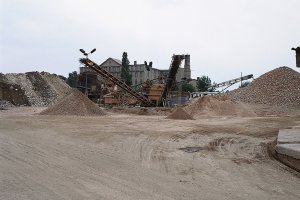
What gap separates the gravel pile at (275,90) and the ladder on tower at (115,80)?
8074mm

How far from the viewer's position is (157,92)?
31.1 meters

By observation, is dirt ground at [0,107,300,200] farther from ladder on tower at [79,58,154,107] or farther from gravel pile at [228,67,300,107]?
gravel pile at [228,67,300,107]

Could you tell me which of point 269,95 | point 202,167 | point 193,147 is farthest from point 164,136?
point 269,95

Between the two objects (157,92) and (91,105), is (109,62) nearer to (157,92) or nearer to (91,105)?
(157,92)

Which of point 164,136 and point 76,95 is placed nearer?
point 164,136

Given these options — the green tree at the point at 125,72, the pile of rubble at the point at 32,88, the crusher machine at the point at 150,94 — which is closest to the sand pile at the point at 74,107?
the crusher machine at the point at 150,94

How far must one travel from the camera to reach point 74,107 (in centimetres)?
2281

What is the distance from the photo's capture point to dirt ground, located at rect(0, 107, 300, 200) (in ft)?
16.2

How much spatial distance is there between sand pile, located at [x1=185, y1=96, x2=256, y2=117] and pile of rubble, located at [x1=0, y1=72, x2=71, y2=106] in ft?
93.7

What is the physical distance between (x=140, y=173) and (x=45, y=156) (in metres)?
2.46

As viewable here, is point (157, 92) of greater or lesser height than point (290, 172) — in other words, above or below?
above

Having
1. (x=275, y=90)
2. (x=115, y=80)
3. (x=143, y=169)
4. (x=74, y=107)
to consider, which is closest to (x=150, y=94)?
(x=115, y=80)

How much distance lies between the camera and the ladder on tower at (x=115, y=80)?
2631 centimetres

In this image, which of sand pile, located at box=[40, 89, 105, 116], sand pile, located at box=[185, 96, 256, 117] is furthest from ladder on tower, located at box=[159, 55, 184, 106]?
sand pile, located at box=[40, 89, 105, 116]
